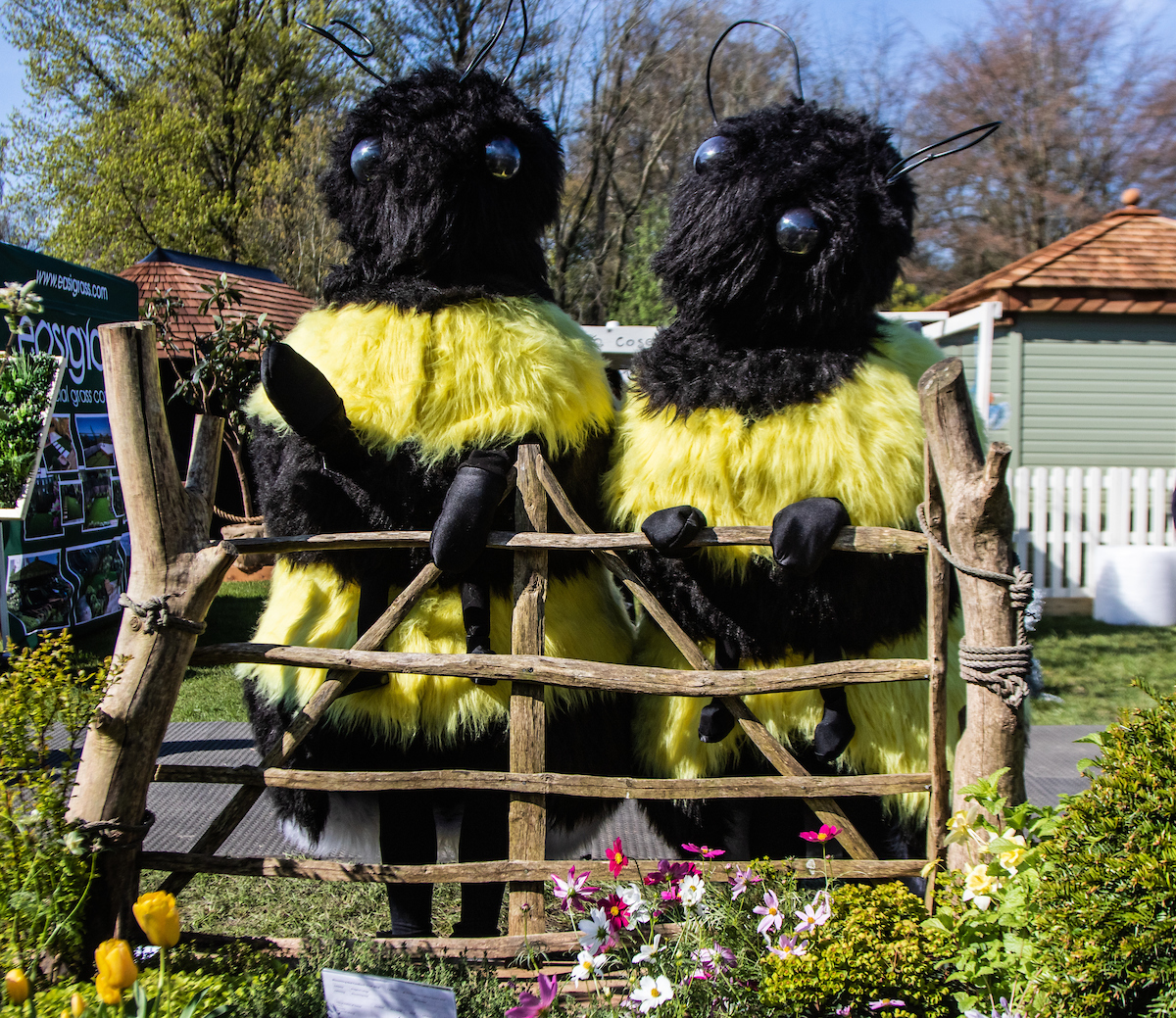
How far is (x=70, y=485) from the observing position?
257 inches

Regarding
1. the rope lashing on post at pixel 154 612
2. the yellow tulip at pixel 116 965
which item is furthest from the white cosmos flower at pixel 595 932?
the rope lashing on post at pixel 154 612

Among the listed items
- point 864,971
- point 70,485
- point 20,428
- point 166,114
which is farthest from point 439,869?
point 166,114

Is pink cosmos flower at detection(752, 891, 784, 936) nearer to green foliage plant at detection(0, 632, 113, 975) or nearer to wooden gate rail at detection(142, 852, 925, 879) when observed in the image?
wooden gate rail at detection(142, 852, 925, 879)

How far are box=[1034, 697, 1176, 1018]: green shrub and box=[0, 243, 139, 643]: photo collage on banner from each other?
5541 mm

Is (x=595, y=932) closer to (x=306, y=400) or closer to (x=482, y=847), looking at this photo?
(x=482, y=847)

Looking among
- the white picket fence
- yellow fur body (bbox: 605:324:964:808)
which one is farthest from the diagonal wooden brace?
the white picket fence

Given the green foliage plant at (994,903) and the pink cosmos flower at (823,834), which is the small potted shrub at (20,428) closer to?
the pink cosmos flower at (823,834)

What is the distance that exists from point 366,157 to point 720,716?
1.66 metres

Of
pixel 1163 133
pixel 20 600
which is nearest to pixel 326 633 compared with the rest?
pixel 20 600

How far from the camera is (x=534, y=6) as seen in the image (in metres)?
13.0

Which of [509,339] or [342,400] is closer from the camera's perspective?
[342,400]

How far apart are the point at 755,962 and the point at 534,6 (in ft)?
45.6

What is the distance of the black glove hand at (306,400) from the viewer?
1.95 meters

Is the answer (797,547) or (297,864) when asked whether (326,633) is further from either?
(797,547)
